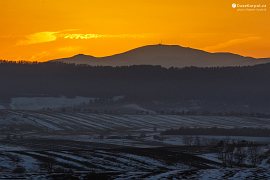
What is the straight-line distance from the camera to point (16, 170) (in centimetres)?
7112

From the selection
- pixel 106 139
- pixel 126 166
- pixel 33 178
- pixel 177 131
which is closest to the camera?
pixel 33 178

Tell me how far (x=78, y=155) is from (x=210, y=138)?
64092mm

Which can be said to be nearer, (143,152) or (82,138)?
(143,152)

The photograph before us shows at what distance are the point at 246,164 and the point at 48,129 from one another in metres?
98.1

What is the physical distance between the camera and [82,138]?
146875 mm

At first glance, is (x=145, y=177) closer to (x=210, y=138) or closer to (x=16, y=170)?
(x=16, y=170)

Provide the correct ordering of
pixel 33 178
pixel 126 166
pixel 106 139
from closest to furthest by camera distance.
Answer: pixel 33 178
pixel 126 166
pixel 106 139

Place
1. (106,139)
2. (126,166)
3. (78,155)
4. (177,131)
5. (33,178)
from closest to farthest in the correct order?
1. (33,178)
2. (126,166)
3. (78,155)
4. (106,139)
5. (177,131)

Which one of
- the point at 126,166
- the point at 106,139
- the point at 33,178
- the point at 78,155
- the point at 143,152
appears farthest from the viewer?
the point at 106,139

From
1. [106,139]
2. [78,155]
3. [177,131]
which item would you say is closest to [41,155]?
[78,155]

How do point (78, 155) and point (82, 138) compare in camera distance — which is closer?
point (78, 155)

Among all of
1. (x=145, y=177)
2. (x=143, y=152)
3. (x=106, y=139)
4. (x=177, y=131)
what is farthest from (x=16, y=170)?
(x=177, y=131)

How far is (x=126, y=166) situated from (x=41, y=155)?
37.6 feet

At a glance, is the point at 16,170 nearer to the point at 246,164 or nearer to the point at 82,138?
the point at 246,164
